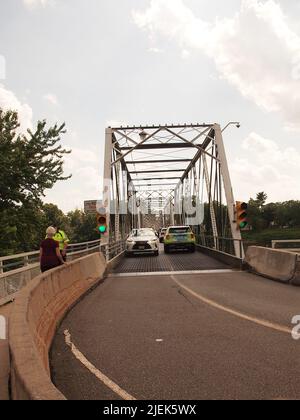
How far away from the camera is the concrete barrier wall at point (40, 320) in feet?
10.2

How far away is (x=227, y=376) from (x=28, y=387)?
2323mm

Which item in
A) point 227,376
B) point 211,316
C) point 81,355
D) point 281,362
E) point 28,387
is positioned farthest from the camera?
point 211,316

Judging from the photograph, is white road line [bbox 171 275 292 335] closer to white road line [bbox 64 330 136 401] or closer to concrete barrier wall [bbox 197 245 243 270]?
white road line [bbox 64 330 136 401]

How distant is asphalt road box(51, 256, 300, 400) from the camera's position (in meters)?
4.29

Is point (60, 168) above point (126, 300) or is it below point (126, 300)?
above

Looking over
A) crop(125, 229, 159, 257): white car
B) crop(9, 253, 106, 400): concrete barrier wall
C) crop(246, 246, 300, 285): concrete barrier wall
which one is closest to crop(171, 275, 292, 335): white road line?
crop(9, 253, 106, 400): concrete barrier wall

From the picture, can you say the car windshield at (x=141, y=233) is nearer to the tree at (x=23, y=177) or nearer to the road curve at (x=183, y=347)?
the tree at (x=23, y=177)

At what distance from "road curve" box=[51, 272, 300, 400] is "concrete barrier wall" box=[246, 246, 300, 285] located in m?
1.44

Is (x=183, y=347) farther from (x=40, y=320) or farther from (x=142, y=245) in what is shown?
(x=142, y=245)

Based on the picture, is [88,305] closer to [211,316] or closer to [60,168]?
[211,316]

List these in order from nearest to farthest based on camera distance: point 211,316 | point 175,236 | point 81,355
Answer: point 81,355
point 211,316
point 175,236

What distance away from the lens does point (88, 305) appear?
988 centimetres

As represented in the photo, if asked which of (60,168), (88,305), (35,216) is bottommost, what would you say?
(88,305)
